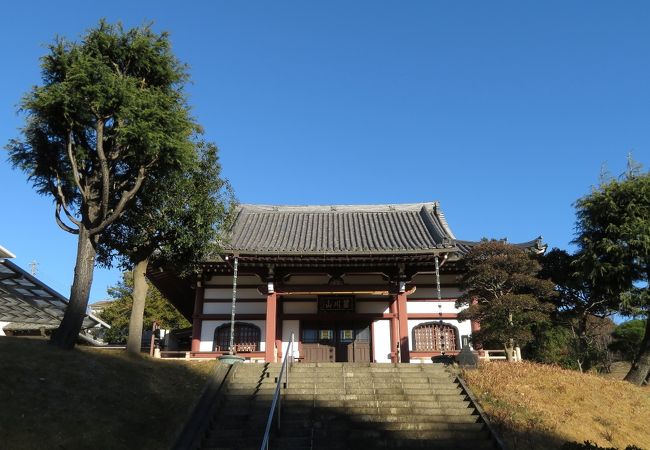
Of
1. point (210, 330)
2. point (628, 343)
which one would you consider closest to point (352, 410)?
point (210, 330)

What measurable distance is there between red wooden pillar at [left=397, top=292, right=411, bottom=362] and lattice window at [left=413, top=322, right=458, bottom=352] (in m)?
1.47

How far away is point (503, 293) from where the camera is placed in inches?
714

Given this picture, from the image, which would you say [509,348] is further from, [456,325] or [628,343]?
[628,343]

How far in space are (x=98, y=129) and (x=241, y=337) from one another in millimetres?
10707

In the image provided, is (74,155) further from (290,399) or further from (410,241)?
(410,241)

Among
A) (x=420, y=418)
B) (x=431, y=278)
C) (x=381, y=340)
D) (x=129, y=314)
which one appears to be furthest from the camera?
(x=129, y=314)

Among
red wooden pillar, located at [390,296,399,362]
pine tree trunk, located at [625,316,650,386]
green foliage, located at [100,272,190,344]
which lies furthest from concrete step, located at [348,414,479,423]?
green foliage, located at [100,272,190,344]

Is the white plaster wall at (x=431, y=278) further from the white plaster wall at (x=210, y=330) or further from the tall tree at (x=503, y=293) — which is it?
the white plaster wall at (x=210, y=330)

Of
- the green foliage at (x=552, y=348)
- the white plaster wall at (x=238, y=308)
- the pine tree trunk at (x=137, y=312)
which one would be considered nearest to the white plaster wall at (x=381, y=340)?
the white plaster wall at (x=238, y=308)

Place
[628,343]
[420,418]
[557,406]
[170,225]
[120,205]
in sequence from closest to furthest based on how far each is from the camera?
1. [420,418]
2. [557,406]
3. [120,205]
4. [170,225]
5. [628,343]

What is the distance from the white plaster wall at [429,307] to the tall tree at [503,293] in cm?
151

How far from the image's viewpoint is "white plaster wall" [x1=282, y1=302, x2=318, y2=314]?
21.6 metres

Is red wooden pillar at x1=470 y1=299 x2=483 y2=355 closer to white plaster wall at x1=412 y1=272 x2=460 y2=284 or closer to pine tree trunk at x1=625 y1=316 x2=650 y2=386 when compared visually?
white plaster wall at x1=412 y1=272 x2=460 y2=284

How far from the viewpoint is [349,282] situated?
20.9 m
